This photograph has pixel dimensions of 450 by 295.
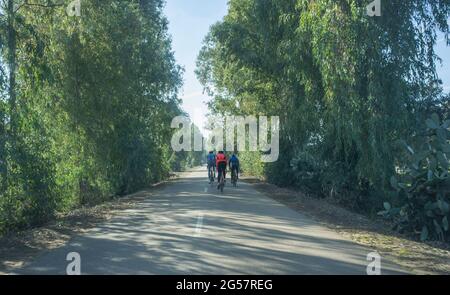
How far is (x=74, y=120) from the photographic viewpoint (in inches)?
739

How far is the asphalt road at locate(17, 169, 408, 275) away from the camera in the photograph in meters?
7.51

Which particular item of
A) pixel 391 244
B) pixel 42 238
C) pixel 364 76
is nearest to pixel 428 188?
pixel 391 244

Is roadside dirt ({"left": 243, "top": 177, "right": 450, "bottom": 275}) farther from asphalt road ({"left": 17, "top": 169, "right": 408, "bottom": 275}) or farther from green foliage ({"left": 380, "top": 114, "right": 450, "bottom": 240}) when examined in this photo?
green foliage ({"left": 380, "top": 114, "right": 450, "bottom": 240})

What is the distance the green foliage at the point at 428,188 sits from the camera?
1216 cm

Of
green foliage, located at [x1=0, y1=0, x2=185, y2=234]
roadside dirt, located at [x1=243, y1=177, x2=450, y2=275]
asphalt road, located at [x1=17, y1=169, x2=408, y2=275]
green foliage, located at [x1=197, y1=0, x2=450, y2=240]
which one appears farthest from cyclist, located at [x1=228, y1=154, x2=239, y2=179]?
→ asphalt road, located at [x1=17, y1=169, x2=408, y2=275]

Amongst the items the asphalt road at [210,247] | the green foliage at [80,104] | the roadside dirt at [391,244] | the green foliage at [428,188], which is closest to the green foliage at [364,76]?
the green foliage at [428,188]

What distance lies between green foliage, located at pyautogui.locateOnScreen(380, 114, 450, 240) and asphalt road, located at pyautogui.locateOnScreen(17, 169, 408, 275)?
2.65 m

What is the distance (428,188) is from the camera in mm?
12633

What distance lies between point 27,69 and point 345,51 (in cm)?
866

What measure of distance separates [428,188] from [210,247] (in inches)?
264

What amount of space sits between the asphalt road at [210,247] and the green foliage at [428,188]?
8.68ft

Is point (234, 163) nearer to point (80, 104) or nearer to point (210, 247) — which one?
point (80, 104)
